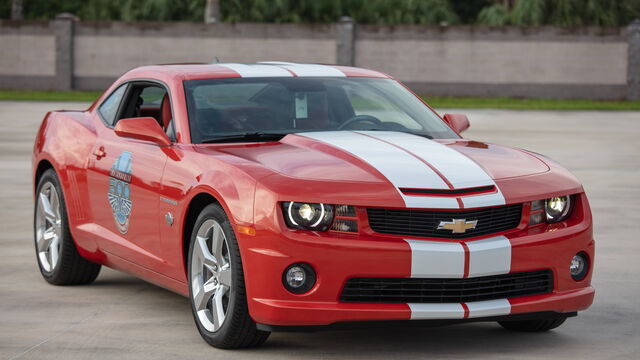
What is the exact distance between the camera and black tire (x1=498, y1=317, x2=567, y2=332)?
269 inches

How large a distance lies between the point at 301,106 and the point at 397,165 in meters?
1.31

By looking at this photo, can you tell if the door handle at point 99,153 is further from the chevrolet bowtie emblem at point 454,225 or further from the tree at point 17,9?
the tree at point 17,9

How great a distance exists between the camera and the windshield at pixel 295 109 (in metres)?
7.20

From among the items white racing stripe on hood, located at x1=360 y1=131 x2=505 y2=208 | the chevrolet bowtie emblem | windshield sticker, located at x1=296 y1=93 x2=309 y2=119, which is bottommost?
the chevrolet bowtie emblem

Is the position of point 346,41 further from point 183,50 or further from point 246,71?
point 246,71

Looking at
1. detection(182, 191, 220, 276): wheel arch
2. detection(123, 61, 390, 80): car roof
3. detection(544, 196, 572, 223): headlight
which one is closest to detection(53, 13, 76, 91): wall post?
detection(123, 61, 390, 80): car roof

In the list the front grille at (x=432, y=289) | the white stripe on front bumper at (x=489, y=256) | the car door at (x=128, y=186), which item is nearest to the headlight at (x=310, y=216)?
the front grille at (x=432, y=289)

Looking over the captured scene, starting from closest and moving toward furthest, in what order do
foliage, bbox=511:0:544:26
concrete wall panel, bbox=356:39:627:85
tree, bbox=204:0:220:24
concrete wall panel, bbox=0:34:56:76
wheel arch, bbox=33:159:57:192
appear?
wheel arch, bbox=33:159:57:192 < concrete wall panel, bbox=356:39:627:85 < concrete wall panel, bbox=0:34:56:76 < tree, bbox=204:0:220:24 < foliage, bbox=511:0:544:26

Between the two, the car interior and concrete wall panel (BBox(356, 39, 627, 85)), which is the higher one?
the car interior

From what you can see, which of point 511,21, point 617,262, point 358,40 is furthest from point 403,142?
point 511,21

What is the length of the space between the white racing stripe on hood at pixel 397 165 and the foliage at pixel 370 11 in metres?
45.3

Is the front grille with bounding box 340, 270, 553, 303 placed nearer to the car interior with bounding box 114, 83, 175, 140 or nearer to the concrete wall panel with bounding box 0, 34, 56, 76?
the car interior with bounding box 114, 83, 175, 140

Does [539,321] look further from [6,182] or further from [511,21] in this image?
[511,21]

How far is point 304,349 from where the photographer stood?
6.37 metres
